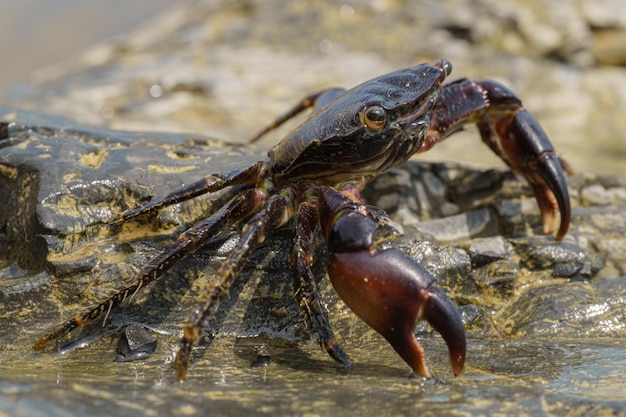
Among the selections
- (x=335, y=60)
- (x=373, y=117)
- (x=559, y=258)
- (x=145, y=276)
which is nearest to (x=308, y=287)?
(x=145, y=276)

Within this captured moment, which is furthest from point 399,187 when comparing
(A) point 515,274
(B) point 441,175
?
(A) point 515,274

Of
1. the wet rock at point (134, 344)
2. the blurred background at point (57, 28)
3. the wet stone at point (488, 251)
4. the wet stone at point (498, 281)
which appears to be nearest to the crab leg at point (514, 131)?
the wet stone at point (488, 251)

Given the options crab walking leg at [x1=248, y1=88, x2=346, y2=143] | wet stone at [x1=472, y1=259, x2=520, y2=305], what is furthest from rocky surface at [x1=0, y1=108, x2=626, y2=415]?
crab walking leg at [x1=248, y1=88, x2=346, y2=143]

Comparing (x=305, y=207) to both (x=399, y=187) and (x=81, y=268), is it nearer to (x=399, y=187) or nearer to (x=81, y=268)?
(x=81, y=268)

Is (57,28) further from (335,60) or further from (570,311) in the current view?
(570,311)

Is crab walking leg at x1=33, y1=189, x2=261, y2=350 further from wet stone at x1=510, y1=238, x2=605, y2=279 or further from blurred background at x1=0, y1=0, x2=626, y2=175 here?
blurred background at x1=0, y1=0, x2=626, y2=175

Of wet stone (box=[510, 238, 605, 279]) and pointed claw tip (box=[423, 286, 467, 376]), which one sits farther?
wet stone (box=[510, 238, 605, 279])

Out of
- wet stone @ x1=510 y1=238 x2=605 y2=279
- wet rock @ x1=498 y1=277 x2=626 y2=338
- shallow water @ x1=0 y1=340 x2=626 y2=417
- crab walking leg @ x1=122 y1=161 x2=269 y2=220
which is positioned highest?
crab walking leg @ x1=122 y1=161 x2=269 y2=220

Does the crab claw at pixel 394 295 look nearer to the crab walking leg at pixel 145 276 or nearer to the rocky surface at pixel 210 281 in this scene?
the rocky surface at pixel 210 281
